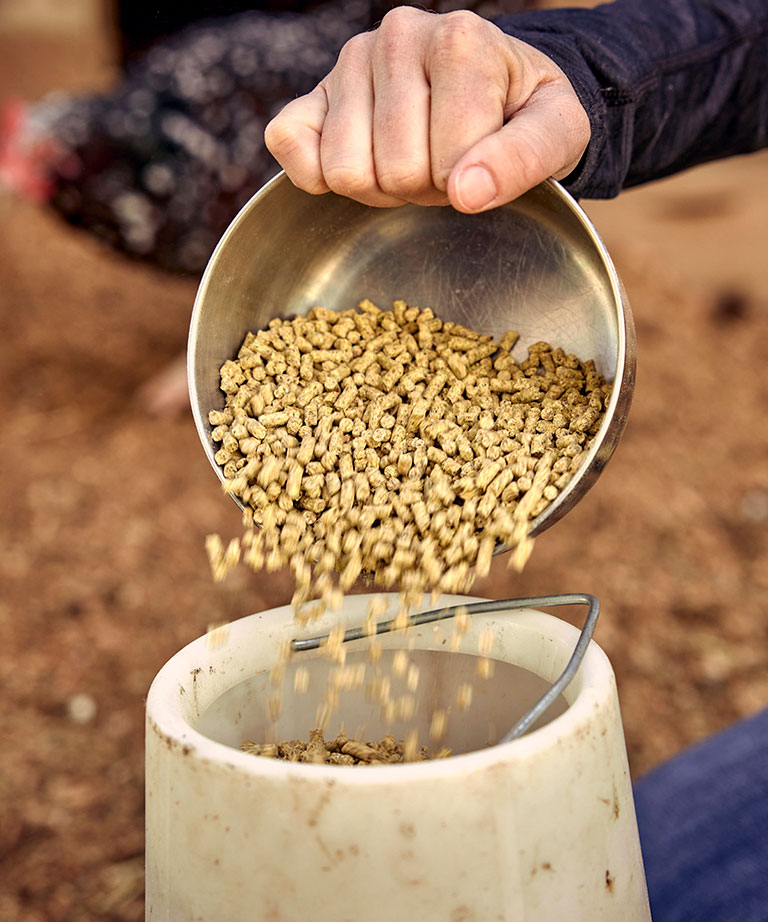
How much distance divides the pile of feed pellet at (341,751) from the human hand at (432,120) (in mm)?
392

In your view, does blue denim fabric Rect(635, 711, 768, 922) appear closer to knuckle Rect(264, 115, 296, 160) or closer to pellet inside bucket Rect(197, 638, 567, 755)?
pellet inside bucket Rect(197, 638, 567, 755)

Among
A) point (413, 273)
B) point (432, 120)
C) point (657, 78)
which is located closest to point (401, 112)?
point (432, 120)

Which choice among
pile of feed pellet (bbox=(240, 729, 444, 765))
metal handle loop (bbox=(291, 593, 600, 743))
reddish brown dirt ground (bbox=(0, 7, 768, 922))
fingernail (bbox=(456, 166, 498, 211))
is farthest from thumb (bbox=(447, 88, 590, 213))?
reddish brown dirt ground (bbox=(0, 7, 768, 922))

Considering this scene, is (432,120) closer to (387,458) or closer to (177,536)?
(387,458)

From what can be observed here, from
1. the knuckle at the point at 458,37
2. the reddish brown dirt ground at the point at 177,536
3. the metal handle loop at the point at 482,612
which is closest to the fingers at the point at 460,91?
the knuckle at the point at 458,37

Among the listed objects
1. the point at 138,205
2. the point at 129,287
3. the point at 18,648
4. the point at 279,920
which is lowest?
the point at 129,287

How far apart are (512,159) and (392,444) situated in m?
0.24

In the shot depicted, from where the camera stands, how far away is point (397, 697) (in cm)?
80

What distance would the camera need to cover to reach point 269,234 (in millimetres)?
818

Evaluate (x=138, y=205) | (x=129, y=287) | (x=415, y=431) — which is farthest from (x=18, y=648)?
(x=129, y=287)

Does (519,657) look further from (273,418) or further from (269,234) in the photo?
(269,234)

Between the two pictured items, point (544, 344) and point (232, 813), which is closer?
point (232, 813)

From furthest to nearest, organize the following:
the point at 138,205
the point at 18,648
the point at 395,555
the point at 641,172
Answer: the point at 138,205 < the point at 18,648 < the point at 641,172 < the point at 395,555

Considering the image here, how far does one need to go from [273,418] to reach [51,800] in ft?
3.08
